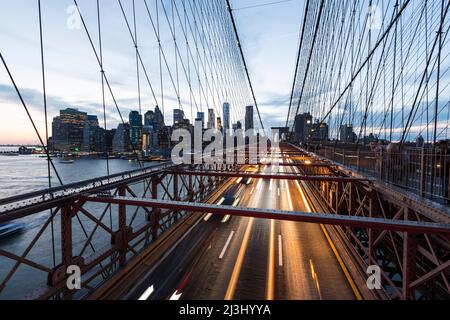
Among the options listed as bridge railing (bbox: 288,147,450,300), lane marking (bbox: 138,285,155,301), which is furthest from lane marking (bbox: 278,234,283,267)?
lane marking (bbox: 138,285,155,301)

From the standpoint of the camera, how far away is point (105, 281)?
806 centimetres

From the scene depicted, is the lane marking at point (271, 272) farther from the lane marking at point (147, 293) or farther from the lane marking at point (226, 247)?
the lane marking at point (147, 293)

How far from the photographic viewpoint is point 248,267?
10.3 meters

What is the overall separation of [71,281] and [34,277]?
2344 centimetres

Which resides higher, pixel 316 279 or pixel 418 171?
pixel 418 171

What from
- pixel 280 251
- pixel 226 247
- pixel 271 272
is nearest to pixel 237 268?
pixel 271 272

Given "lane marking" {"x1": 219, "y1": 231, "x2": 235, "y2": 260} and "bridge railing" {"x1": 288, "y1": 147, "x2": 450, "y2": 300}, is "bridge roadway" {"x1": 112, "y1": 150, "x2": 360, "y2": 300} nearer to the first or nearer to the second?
"lane marking" {"x1": 219, "y1": 231, "x2": 235, "y2": 260}

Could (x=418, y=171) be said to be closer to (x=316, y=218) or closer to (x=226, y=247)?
(x=316, y=218)

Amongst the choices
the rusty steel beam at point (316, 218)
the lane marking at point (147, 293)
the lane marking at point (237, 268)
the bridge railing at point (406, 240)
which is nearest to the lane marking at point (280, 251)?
the lane marking at point (237, 268)

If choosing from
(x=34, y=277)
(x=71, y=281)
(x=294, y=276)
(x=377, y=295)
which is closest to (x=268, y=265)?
(x=294, y=276)

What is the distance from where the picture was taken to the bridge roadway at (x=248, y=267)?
8.28 meters

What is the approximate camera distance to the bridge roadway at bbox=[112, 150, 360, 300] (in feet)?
27.2

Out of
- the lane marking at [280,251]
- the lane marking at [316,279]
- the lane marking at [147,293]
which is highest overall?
the lane marking at [147,293]
